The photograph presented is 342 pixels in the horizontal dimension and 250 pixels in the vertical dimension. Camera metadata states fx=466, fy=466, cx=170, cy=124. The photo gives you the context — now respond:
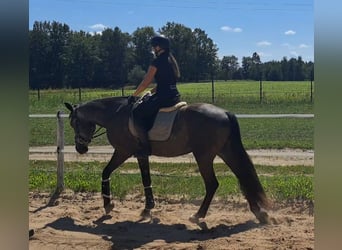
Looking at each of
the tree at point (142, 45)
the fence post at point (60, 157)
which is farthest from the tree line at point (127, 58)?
the fence post at point (60, 157)

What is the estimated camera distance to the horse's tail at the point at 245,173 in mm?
5105

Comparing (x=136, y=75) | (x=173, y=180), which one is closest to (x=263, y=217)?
(x=173, y=180)

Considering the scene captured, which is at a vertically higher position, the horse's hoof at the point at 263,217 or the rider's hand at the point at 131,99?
the rider's hand at the point at 131,99

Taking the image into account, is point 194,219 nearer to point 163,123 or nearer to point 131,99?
point 163,123

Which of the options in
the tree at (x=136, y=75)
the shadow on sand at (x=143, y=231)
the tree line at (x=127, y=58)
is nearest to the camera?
the shadow on sand at (x=143, y=231)

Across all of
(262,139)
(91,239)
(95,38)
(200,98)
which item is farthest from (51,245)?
(200,98)

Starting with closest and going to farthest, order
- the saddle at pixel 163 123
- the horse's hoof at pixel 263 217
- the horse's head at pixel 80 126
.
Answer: the horse's hoof at pixel 263 217, the saddle at pixel 163 123, the horse's head at pixel 80 126

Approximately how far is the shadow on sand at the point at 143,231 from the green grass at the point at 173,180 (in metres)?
1.15

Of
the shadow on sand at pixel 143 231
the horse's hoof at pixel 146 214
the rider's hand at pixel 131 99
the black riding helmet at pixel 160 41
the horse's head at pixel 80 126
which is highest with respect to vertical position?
the black riding helmet at pixel 160 41

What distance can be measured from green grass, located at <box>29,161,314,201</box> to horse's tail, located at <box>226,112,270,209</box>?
104cm

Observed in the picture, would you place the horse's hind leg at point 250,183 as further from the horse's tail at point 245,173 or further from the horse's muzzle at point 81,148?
the horse's muzzle at point 81,148

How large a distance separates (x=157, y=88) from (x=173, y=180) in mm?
2594

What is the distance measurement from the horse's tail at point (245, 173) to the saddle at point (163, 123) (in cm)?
61

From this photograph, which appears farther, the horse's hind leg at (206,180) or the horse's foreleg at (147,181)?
the horse's foreleg at (147,181)
